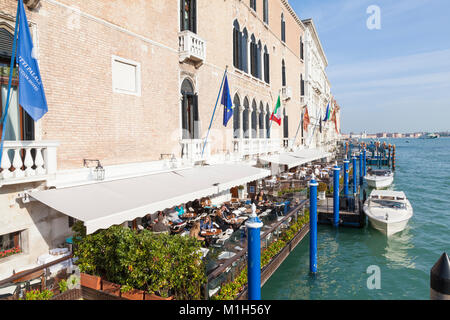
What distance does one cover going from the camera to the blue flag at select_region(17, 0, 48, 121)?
19.7ft

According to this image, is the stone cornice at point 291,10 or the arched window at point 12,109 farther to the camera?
the stone cornice at point 291,10

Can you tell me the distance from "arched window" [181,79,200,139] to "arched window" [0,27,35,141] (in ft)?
20.7

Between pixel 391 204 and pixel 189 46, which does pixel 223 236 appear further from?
pixel 391 204

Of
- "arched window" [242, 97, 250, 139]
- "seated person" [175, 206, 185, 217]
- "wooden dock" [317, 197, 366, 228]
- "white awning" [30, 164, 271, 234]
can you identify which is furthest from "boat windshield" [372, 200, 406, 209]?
"seated person" [175, 206, 185, 217]

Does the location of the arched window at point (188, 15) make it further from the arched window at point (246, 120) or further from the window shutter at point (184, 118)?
the arched window at point (246, 120)

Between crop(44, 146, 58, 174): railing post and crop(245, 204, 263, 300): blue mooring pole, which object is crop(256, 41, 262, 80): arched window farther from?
crop(245, 204, 263, 300): blue mooring pole

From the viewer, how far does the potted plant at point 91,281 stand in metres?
6.44

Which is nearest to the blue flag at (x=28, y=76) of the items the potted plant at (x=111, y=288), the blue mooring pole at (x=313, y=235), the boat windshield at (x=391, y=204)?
the potted plant at (x=111, y=288)

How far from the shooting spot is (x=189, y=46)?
1189 cm

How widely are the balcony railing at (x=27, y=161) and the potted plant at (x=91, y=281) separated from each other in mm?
2322
